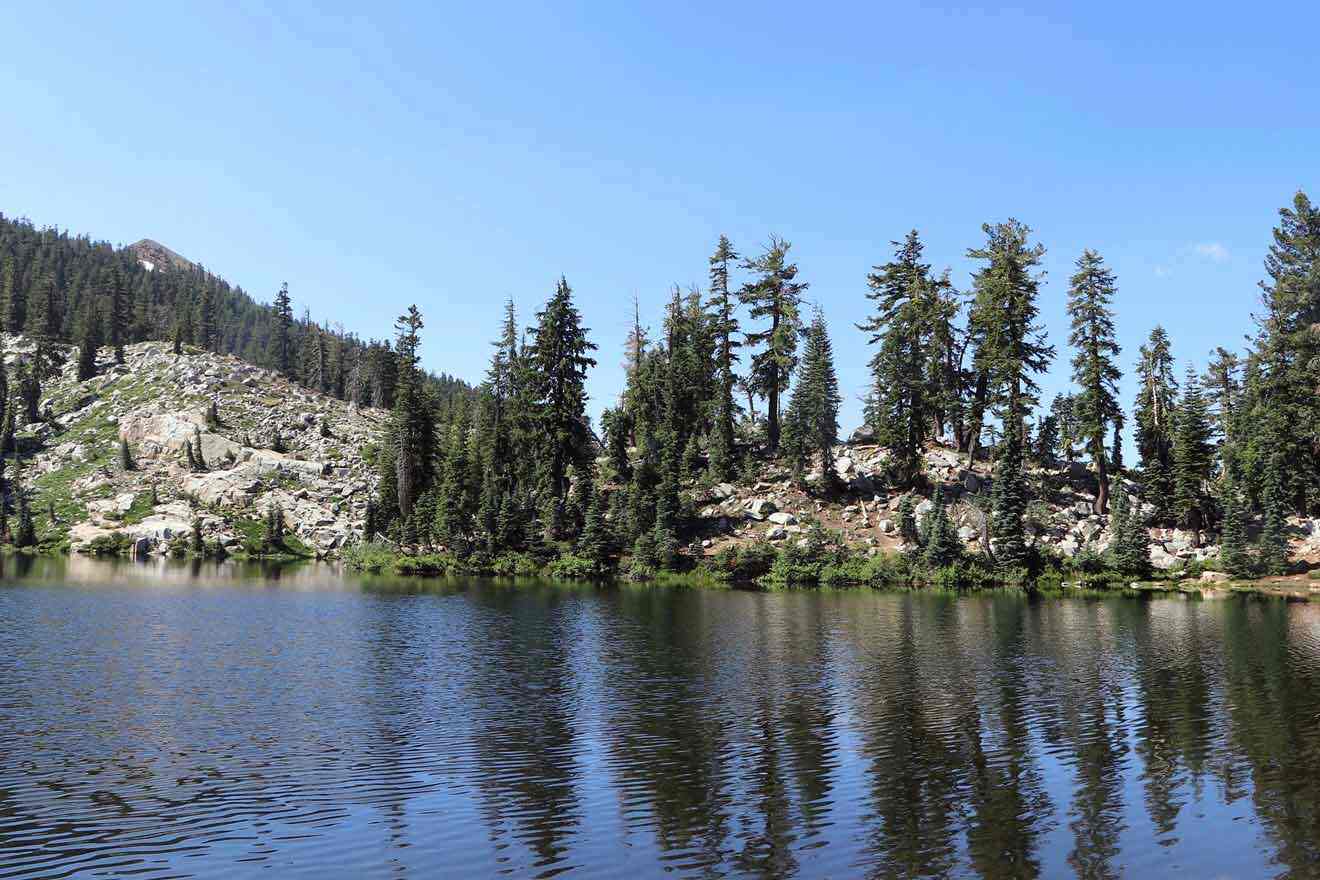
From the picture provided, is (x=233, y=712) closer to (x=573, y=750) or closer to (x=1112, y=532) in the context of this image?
(x=573, y=750)

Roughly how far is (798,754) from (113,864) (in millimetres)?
16380

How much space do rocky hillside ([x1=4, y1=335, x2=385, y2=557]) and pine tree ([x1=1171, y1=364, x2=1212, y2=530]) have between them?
4038 inches

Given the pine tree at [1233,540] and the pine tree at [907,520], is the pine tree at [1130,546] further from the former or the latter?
the pine tree at [907,520]

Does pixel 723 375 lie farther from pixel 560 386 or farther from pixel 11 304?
pixel 11 304

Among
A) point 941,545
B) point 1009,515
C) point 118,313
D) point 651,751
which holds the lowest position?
point 651,751

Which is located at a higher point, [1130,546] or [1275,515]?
[1275,515]

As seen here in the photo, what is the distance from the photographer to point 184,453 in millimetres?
142375

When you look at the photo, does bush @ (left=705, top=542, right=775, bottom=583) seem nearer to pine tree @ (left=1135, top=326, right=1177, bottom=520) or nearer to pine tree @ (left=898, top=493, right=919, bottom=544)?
pine tree @ (left=898, top=493, right=919, bottom=544)

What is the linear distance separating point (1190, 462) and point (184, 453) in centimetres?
14476

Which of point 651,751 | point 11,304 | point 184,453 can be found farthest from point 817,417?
point 11,304

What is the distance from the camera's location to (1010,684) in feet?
113

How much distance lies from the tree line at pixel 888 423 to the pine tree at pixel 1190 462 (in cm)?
20

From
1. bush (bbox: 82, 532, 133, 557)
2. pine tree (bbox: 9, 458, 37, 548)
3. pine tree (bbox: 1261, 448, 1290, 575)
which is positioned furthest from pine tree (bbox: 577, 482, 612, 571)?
pine tree (bbox: 9, 458, 37, 548)

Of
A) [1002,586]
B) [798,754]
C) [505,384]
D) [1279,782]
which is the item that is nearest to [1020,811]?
[798,754]
